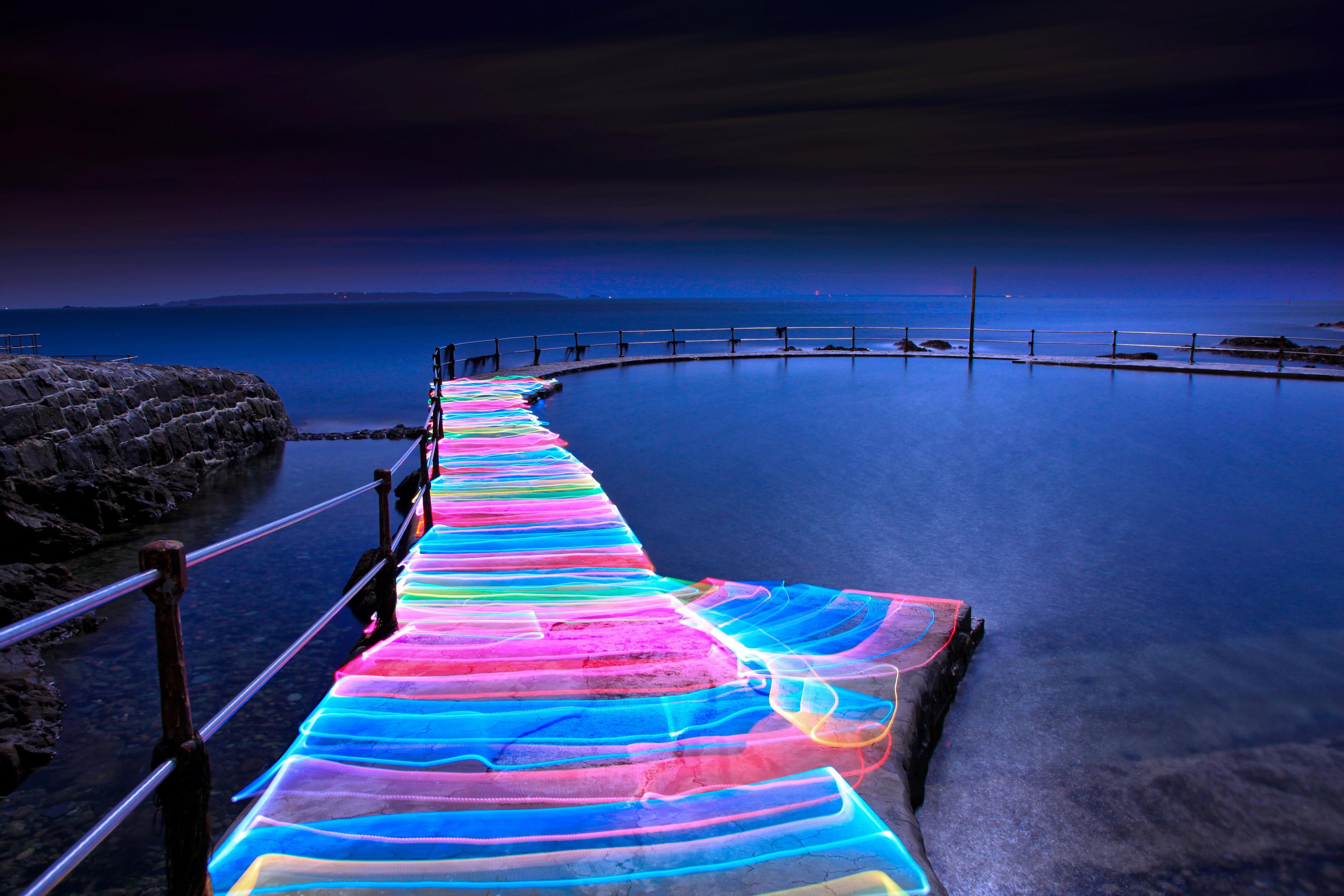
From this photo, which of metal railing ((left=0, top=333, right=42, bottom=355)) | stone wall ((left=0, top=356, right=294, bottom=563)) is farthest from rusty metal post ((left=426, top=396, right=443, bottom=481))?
metal railing ((left=0, top=333, right=42, bottom=355))

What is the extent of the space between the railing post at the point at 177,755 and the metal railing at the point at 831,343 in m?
13.7

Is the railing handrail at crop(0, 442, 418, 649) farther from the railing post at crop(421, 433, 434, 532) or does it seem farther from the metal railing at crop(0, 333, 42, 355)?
the metal railing at crop(0, 333, 42, 355)

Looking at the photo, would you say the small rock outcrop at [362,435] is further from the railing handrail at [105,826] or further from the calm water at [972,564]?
the railing handrail at [105,826]

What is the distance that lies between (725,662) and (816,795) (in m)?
1.10

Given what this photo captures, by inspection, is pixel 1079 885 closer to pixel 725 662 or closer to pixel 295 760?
pixel 725 662

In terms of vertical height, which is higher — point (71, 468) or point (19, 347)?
point (19, 347)

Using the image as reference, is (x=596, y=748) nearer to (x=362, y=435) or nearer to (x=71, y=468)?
(x=71, y=468)

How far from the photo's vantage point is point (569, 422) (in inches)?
505

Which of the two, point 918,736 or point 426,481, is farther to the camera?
point 426,481

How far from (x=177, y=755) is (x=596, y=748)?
1310mm

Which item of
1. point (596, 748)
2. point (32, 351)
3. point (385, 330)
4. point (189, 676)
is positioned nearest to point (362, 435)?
point (189, 676)

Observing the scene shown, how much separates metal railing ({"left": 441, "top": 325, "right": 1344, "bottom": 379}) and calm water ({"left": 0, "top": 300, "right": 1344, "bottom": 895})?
439 centimetres

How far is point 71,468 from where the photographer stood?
948 cm

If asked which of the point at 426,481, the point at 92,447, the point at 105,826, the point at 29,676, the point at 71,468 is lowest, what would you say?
the point at 29,676
